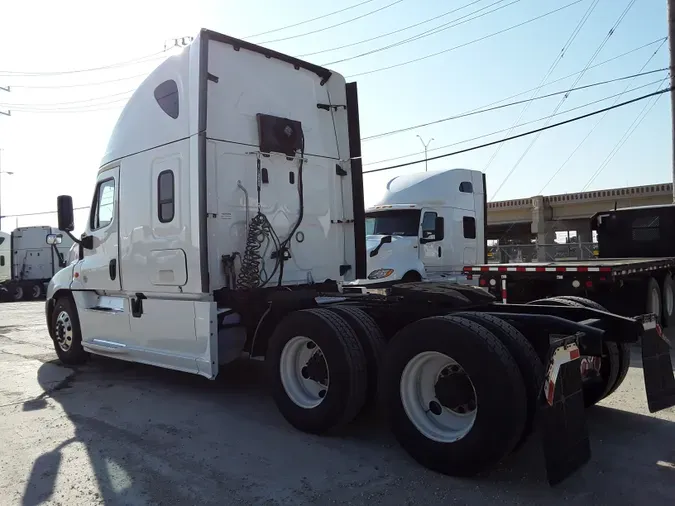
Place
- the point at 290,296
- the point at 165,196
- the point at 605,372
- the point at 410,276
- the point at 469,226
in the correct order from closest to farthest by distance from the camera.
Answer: the point at 605,372, the point at 290,296, the point at 165,196, the point at 410,276, the point at 469,226

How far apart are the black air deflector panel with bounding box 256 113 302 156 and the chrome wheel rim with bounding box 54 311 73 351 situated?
4.17 meters

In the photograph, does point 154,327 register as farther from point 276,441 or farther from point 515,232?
point 515,232

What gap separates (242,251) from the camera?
19.9 ft

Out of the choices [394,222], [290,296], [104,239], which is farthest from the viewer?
[394,222]

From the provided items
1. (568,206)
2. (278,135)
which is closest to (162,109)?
(278,135)

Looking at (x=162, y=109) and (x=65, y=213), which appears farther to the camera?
(x=65, y=213)

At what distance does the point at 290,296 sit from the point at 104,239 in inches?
125

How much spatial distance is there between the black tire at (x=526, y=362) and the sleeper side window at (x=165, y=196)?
3.79 metres

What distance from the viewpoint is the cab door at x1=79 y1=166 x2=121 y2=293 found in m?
6.98

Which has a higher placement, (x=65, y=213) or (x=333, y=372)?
(x=65, y=213)

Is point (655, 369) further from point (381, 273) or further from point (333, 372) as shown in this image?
point (381, 273)

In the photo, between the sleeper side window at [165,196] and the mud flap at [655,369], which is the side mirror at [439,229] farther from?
the mud flap at [655,369]

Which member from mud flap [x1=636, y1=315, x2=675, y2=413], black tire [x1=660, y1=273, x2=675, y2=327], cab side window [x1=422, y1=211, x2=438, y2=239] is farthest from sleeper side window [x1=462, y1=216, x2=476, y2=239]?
mud flap [x1=636, y1=315, x2=675, y2=413]

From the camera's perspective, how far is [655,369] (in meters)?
4.13
